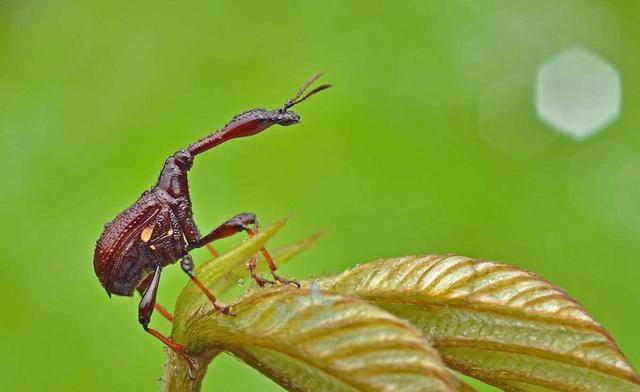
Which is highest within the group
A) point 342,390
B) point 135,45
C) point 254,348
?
point 135,45

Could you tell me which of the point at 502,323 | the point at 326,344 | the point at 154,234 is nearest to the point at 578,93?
the point at 154,234

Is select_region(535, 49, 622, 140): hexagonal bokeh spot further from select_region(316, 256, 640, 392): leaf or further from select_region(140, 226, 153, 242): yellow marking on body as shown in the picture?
select_region(316, 256, 640, 392): leaf

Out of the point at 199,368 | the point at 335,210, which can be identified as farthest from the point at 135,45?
the point at 199,368

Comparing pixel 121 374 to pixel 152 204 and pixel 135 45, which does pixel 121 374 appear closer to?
pixel 152 204

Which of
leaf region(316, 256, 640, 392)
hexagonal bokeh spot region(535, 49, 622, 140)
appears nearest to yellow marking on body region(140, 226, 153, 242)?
leaf region(316, 256, 640, 392)

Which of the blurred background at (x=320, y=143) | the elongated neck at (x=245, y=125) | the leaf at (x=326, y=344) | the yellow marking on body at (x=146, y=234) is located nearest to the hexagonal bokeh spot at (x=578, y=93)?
the blurred background at (x=320, y=143)

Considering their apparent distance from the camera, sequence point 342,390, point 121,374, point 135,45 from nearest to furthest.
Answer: point 342,390, point 121,374, point 135,45
